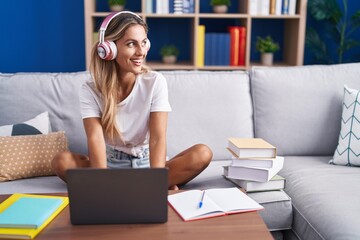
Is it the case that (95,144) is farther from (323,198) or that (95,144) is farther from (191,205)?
(323,198)

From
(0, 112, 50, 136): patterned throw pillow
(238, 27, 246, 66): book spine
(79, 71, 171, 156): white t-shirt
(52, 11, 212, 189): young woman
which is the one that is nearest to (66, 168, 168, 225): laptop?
(52, 11, 212, 189): young woman

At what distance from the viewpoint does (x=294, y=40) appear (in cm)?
339

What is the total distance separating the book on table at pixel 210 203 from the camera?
124cm

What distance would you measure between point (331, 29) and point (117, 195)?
109 inches

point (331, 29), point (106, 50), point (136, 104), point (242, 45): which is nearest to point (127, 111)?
point (136, 104)

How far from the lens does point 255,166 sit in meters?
1.70

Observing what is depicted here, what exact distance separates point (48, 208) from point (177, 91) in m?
1.03

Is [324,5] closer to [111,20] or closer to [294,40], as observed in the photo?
[294,40]

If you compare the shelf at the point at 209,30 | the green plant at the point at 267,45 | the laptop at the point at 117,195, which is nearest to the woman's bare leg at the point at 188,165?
the laptop at the point at 117,195

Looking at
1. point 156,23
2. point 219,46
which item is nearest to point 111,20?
point 219,46

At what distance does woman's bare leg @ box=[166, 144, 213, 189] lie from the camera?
178cm

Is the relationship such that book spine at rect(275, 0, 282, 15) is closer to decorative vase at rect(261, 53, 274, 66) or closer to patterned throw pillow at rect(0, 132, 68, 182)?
decorative vase at rect(261, 53, 274, 66)

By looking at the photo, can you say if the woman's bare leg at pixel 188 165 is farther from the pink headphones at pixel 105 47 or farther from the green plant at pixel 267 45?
the green plant at pixel 267 45

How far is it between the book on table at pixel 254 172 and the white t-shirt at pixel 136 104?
1.10 ft
